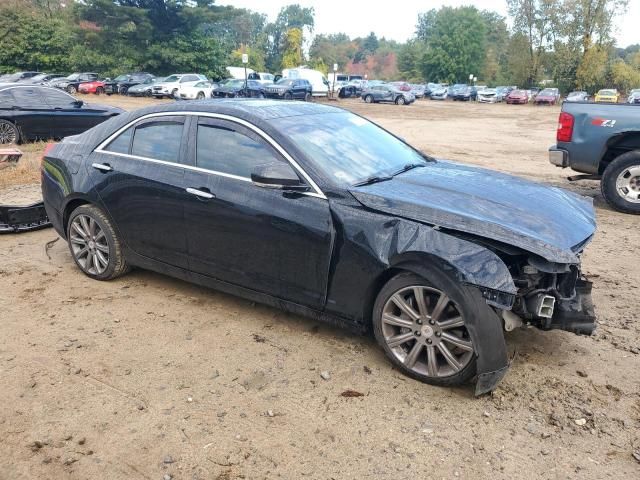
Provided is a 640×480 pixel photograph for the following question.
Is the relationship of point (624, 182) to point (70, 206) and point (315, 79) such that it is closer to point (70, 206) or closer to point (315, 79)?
point (70, 206)

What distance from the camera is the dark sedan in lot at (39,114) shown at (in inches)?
494

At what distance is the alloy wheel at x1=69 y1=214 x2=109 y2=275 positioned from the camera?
15.7 feet

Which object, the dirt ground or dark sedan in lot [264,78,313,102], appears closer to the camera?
the dirt ground

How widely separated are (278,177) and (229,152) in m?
0.65

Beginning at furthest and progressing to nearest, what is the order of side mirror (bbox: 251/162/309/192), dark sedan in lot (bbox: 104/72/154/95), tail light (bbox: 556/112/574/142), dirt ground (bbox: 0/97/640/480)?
dark sedan in lot (bbox: 104/72/154/95) < tail light (bbox: 556/112/574/142) < side mirror (bbox: 251/162/309/192) < dirt ground (bbox: 0/97/640/480)

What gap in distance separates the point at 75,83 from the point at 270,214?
40.2 meters

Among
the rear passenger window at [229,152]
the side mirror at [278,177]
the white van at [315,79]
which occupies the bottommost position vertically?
the side mirror at [278,177]

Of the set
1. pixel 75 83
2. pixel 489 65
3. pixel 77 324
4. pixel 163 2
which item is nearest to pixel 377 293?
pixel 77 324

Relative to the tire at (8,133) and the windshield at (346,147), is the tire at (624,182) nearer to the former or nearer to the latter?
the windshield at (346,147)

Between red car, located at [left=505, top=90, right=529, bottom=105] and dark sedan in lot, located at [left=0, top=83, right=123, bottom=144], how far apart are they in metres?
41.9

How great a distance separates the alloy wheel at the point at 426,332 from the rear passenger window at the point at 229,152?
1.31 meters

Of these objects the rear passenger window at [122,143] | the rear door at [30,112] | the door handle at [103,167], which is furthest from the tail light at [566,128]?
the rear door at [30,112]

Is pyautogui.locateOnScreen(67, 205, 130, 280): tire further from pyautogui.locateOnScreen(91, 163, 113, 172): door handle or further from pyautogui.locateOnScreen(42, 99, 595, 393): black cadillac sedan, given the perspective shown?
pyautogui.locateOnScreen(91, 163, 113, 172): door handle

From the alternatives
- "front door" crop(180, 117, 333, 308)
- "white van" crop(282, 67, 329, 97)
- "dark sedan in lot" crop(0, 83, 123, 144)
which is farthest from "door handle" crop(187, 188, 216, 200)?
"white van" crop(282, 67, 329, 97)
